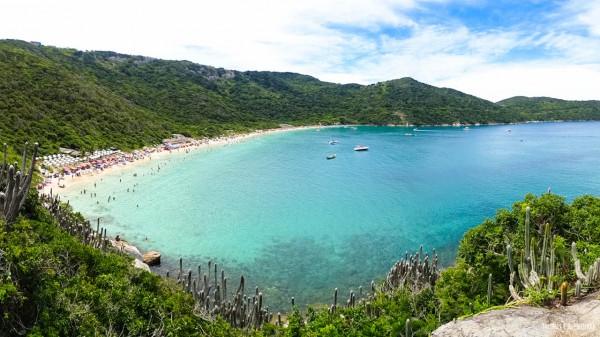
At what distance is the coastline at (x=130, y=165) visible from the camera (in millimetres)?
51947

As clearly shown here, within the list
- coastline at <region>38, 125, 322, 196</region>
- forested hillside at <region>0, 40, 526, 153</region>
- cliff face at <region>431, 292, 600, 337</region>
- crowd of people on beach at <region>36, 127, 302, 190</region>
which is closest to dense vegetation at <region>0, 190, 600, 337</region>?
cliff face at <region>431, 292, 600, 337</region>

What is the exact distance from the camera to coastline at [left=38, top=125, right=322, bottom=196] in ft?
170

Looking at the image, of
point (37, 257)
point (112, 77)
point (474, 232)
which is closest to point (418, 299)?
point (474, 232)

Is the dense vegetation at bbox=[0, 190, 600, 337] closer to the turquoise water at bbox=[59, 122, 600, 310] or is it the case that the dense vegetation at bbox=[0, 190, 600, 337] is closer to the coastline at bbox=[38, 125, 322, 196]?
the turquoise water at bbox=[59, 122, 600, 310]

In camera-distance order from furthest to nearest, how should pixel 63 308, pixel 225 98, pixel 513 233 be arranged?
pixel 225 98 → pixel 513 233 → pixel 63 308

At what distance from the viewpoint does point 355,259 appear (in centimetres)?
3212

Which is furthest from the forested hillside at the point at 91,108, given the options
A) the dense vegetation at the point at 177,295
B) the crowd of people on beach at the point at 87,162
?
the dense vegetation at the point at 177,295

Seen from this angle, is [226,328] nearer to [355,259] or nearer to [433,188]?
[355,259]

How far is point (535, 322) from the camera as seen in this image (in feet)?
26.8

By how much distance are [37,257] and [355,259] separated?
25050mm

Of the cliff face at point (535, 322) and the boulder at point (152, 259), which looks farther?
the boulder at point (152, 259)

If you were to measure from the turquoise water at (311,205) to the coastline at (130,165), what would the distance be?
1.91 metres

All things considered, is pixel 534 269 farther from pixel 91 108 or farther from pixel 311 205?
pixel 91 108

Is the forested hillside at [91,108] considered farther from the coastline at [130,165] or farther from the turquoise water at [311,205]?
the turquoise water at [311,205]
